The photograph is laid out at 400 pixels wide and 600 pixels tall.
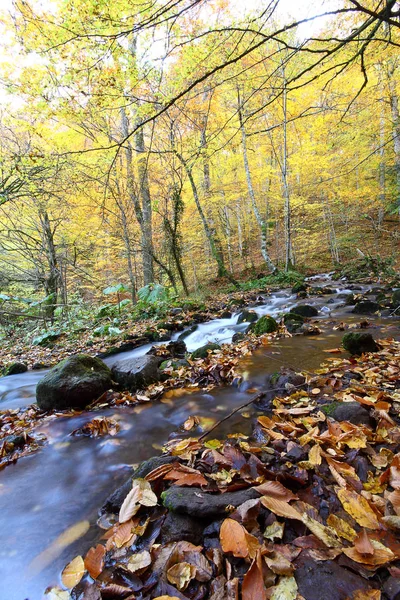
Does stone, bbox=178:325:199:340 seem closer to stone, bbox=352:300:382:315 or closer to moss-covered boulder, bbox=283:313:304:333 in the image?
moss-covered boulder, bbox=283:313:304:333

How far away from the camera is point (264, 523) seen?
148 centimetres

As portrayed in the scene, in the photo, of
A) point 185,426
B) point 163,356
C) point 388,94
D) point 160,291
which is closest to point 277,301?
point 160,291

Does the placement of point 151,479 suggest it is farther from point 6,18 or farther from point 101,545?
point 6,18

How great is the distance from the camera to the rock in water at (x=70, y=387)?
12.7 feet

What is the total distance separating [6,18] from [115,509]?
949 centimetres

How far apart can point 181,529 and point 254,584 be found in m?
0.48

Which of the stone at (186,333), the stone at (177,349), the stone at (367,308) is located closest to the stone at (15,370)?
the stone at (177,349)

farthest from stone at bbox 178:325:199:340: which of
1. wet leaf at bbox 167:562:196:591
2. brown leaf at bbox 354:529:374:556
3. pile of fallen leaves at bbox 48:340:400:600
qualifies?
brown leaf at bbox 354:529:374:556

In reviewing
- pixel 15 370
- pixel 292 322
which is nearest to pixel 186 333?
pixel 292 322

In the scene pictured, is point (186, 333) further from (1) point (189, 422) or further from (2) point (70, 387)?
(1) point (189, 422)

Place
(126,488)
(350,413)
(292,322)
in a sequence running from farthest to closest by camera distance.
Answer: (292,322) → (350,413) → (126,488)

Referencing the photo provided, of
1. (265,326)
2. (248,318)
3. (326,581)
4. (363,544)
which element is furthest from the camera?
(248,318)

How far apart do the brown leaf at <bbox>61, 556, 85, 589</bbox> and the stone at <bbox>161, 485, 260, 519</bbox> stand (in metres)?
0.54

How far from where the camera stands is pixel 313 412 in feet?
8.46
